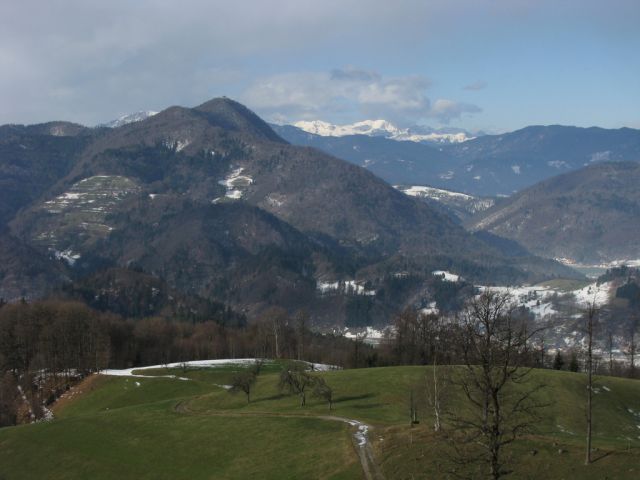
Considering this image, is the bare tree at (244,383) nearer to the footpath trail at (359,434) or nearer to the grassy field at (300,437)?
the grassy field at (300,437)

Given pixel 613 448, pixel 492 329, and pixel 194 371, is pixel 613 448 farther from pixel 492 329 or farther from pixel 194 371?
pixel 194 371

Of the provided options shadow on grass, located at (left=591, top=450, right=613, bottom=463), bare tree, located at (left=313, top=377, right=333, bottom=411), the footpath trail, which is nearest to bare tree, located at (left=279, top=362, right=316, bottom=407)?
bare tree, located at (left=313, top=377, right=333, bottom=411)

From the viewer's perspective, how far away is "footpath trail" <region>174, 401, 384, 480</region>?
231 feet

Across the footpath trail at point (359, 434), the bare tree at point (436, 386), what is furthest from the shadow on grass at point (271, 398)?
the bare tree at point (436, 386)

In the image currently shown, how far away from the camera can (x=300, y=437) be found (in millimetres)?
86500

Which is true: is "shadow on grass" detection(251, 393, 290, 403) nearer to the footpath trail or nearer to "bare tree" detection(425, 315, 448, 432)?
the footpath trail

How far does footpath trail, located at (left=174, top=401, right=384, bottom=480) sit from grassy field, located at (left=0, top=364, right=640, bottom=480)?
64cm

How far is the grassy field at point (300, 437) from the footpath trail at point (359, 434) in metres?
0.64

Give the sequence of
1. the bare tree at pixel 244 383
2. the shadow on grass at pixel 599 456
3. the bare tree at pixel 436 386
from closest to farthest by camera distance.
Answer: the shadow on grass at pixel 599 456 < the bare tree at pixel 436 386 < the bare tree at pixel 244 383

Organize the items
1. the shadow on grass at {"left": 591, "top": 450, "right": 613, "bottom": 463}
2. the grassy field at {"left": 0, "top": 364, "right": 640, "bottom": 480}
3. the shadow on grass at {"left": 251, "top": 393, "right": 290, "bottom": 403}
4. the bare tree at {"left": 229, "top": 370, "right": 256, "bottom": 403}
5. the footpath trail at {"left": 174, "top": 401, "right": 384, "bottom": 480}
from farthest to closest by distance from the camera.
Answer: the bare tree at {"left": 229, "top": 370, "right": 256, "bottom": 403} < the shadow on grass at {"left": 251, "top": 393, "right": 290, "bottom": 403} < the footpath trail at {"left": 174, "top": 401, "right": 384, "bottom": 480} < the grassy field at {"left": 0, "top": 364, "right": 640, "bottom": 480} < the shadow on grass at {"left": 591, "top": 450, "right": 613, "bottom": 463}

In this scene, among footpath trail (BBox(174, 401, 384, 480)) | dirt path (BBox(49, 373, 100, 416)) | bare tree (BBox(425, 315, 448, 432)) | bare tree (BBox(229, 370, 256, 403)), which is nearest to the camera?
footpath trail (BBox(174, 401, 384, 480))

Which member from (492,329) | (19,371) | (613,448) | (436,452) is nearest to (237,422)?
(436,452)

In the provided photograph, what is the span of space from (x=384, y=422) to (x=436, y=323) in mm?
98402

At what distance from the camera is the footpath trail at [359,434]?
231 feet
